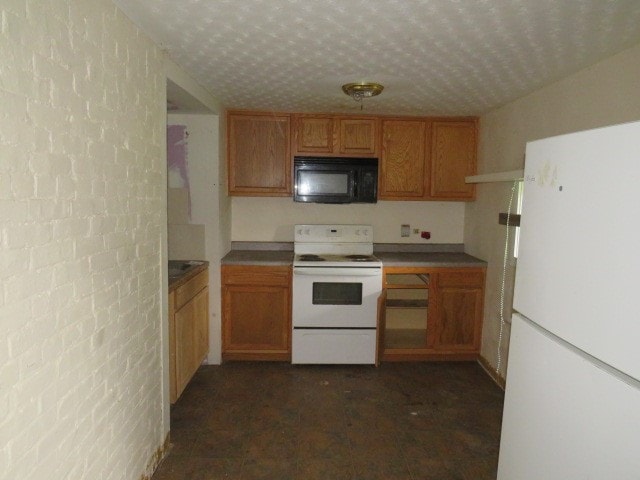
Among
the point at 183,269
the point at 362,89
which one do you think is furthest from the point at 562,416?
the point at 183,269

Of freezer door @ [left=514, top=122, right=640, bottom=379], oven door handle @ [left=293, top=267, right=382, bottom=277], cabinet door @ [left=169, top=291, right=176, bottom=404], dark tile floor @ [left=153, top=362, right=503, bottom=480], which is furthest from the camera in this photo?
oven door handle @ [left=293, top=267, right=382, bottom=277]

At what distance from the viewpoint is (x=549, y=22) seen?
169 centimetres

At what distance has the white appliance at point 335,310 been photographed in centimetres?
336

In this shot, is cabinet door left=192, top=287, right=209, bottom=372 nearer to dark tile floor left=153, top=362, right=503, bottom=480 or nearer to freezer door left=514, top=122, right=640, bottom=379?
dark tile floor left=153, top=362, right=503, bottom=480

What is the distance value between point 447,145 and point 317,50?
1981mm

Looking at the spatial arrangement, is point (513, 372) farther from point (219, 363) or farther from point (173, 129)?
point (173, 129)

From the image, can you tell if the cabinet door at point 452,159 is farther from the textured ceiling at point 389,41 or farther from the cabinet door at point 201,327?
the cabinet door at point 201,327

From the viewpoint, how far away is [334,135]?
360cm

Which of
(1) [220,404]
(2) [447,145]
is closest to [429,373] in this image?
(1) [220,404]

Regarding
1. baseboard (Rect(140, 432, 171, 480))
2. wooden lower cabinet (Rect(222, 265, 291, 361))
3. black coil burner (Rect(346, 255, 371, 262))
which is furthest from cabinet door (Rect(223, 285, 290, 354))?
baseboard (Rect(140, 432, 171, 480))

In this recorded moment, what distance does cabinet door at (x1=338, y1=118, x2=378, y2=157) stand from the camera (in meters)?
3.60

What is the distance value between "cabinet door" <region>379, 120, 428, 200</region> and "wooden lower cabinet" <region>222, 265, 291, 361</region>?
119cm

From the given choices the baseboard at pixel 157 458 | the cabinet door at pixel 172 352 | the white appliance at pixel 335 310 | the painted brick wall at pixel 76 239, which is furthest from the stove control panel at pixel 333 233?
the baseboard at pixel 157 458

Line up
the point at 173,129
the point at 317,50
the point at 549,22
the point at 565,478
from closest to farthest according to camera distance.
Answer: the point at 565,478, the point at 549,22, the point at 317,50, the point at 173,129
